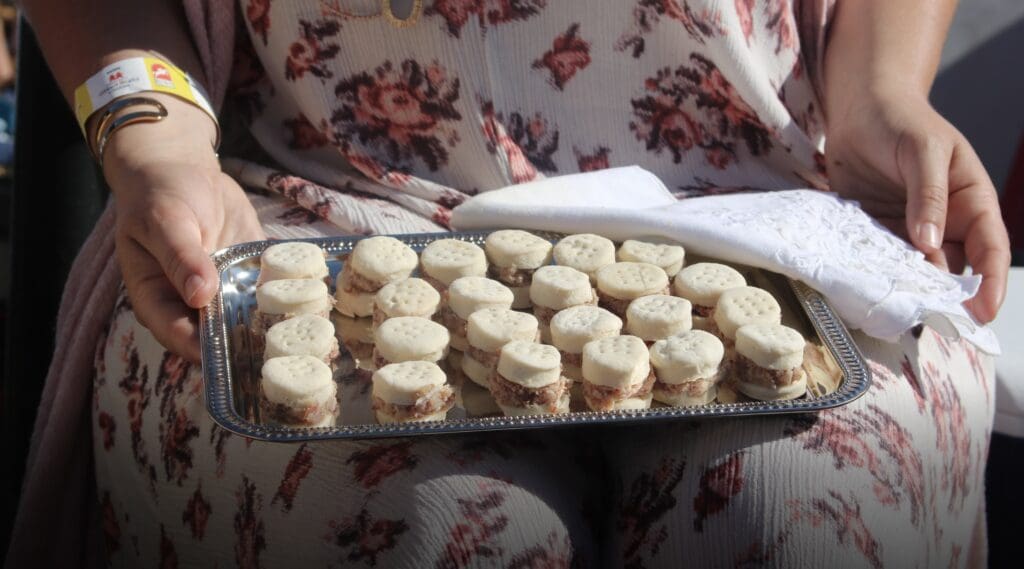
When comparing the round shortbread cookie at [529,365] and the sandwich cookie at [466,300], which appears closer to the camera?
the round shortbread cookie at [529,365]

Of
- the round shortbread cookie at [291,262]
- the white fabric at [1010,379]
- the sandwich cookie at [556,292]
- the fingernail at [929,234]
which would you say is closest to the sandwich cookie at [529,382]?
the sandwich cookie at [556,292]

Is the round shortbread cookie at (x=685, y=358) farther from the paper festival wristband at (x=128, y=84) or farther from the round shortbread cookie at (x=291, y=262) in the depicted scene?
the paper festival wristband at (x=128, y=84)

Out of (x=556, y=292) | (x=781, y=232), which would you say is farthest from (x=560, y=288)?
(x=781, y=232)

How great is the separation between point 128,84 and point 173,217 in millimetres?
199

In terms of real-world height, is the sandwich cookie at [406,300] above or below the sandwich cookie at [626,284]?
above

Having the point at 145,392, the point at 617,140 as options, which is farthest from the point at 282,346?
the point at 617,140

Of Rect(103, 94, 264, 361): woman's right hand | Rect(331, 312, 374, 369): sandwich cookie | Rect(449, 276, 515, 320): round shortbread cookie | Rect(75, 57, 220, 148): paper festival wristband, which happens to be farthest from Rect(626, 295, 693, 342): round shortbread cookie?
Rect(75, 57, 220, 148): paper festival wristband

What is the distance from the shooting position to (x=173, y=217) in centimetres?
85

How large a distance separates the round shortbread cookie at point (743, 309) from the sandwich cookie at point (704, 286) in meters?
0.01

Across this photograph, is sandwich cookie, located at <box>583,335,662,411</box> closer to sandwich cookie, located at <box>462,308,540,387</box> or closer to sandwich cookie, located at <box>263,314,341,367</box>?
sandwich cookie, located at <box>462,308,540,387</box>

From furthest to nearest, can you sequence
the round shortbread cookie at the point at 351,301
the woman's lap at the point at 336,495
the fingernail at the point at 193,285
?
the round shortbread cookie at the point at 351,301 → the fingernail at the point at 193,285 → the woman's lap at the point at 336,495

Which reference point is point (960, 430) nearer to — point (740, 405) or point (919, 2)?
A: point (740, 405)

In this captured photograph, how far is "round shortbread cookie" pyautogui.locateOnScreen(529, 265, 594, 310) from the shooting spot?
2.92 ft

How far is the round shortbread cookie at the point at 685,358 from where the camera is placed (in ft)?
2.62
